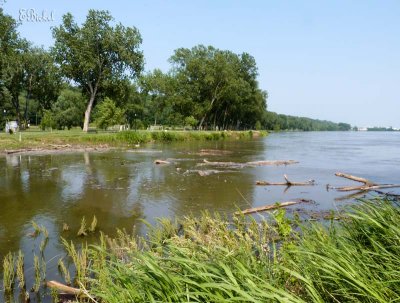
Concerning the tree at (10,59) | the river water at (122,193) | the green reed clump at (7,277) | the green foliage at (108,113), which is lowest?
the river water at (122,193)

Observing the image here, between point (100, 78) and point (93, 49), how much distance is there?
496 centimetres

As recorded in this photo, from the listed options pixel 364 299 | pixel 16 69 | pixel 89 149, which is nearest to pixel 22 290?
pixel 364 299

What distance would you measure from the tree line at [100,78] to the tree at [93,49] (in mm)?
159

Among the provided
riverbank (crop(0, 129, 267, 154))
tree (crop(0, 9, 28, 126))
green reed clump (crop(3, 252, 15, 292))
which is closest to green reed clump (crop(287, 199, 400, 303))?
green reed clump (crop(3, 252, 15, 292))

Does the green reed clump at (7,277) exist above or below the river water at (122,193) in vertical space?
above

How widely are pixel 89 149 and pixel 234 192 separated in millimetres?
29618

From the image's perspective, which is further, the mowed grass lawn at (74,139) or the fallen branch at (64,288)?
the mowed grass lawn at (74,139)

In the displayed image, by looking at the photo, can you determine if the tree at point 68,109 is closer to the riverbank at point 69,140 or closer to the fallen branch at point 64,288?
the riverbank at point 69,140

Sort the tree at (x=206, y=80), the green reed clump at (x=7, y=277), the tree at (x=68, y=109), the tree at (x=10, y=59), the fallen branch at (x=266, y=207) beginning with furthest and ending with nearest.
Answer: the tree at (x=206, y=80), the tree at (x=68, y=109), the tree at (x=10, y=59), the fallen branch at (x=266, y=207), the green reed clump at (x=7, y=277)

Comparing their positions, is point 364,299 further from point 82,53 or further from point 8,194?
point 82,53

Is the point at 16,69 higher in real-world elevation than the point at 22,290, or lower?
higher

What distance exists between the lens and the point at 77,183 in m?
20.4

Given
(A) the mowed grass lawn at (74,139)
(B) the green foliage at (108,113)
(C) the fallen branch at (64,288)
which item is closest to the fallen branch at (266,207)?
(C) the fallen branch at (64,288)

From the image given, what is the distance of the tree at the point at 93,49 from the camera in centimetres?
5847
